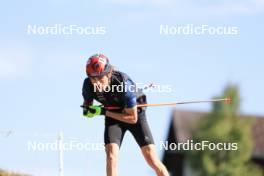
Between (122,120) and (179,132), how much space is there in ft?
138

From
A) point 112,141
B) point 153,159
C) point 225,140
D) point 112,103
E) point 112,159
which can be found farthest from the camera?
point 225,140

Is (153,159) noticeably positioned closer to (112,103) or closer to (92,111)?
(112,103)

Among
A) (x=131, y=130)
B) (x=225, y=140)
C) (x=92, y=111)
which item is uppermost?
(x=225, y=140)

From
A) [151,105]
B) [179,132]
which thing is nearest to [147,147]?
[151,105]

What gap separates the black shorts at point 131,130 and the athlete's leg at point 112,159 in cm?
14

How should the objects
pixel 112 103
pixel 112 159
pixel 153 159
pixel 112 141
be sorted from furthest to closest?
pixel 153 159 → pixel 112 103 → pixel 112 141 → pixel 112 159

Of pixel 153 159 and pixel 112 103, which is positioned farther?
pixel 153 159

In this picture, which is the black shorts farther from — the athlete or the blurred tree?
the blurred tree

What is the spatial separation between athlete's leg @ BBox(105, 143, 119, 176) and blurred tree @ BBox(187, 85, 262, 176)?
4254 cm

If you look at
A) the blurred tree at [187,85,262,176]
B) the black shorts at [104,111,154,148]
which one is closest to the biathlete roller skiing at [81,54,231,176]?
the black shorts at [104,111,154,148]

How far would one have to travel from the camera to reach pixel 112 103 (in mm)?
14797

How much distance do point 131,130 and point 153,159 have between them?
52cm

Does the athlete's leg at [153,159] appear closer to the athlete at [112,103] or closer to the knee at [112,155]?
the athlete at [112,103]

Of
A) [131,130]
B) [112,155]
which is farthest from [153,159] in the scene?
[112,155]
